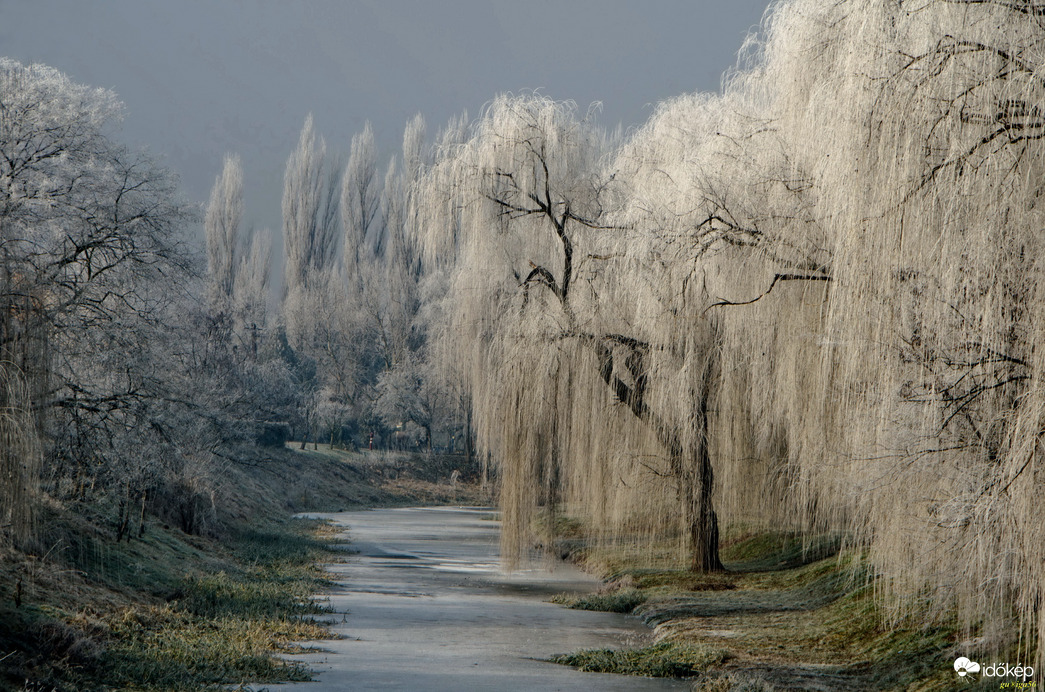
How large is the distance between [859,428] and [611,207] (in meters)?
9.07

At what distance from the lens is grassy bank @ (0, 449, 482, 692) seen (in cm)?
816

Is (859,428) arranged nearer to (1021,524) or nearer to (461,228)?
(1021,524)

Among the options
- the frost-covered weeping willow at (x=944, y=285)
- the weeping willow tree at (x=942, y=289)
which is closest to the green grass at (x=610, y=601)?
the weeping willow tree at (x=942, y=289)

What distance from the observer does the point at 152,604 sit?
1209 centimetres

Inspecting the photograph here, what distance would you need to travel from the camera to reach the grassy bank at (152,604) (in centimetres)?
816

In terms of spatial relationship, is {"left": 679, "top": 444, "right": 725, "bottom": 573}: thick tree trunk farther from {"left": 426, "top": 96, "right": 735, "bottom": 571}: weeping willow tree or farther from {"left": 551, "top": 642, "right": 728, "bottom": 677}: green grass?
{"left": 551, "top": 642, "right": 728, "bottom": 677}: green grass

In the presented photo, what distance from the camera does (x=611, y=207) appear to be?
16781mm

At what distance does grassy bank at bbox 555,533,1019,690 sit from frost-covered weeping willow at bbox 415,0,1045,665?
0.61 meters

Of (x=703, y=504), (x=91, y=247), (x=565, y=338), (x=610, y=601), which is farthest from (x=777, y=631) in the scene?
(x=91, y=247)

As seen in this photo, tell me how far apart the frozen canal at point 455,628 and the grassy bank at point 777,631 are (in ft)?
1.63

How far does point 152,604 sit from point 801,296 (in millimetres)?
8332

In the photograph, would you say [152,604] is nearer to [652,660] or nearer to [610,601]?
[652,660]

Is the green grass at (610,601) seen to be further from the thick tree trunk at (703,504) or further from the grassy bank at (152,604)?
the grassy bank at (152,604)

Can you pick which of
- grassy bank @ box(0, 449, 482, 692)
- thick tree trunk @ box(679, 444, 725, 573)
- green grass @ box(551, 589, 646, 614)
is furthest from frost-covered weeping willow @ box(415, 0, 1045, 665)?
grassy bank @ box(0, 449, 482, 692)
